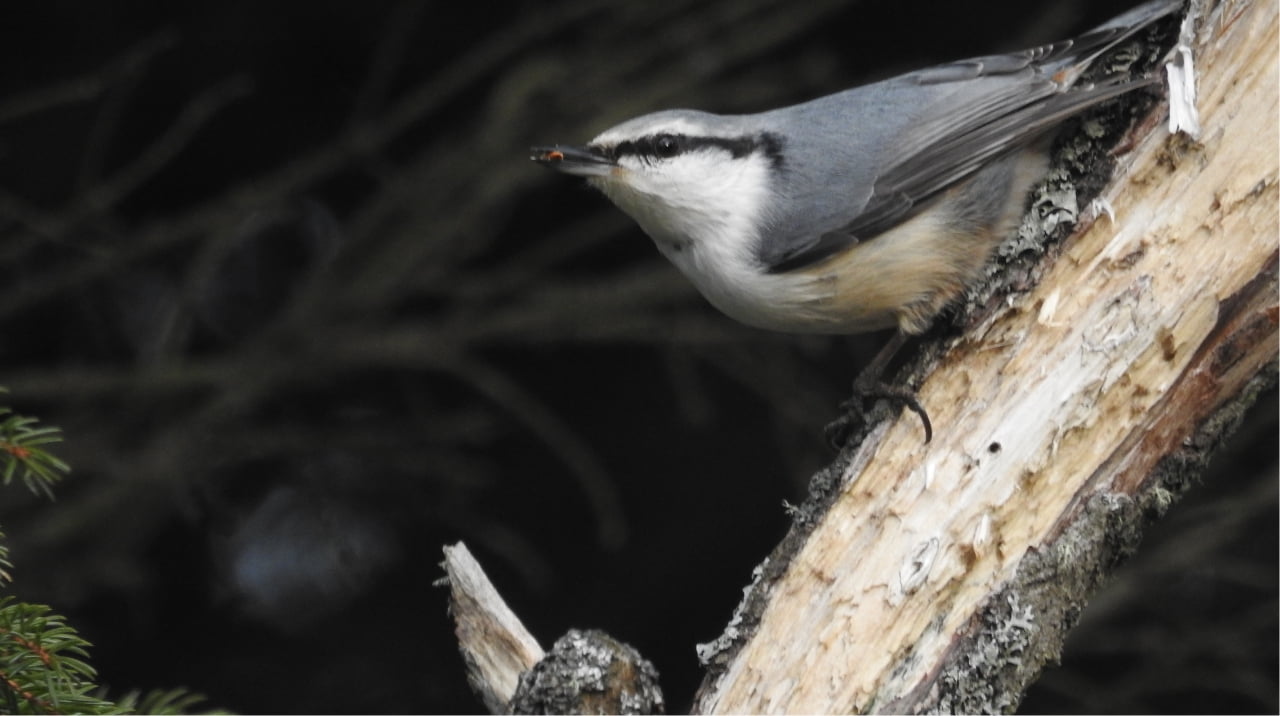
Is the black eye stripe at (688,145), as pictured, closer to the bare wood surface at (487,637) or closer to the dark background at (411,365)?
the dark background at (411,365)

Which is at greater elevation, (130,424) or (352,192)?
(352,192)

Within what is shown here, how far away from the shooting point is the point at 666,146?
221 cm

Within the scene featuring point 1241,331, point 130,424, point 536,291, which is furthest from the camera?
point 536,291

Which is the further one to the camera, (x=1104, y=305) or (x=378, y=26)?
(x=378, y=26)

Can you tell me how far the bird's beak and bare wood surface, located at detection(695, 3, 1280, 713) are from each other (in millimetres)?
711

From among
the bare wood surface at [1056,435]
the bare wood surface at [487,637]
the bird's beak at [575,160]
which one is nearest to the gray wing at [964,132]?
the bare wood surface at [1056,435]

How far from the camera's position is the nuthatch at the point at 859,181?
2.05 metres

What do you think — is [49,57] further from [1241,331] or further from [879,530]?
[1241,331]

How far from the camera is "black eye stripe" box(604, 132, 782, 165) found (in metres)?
2.19

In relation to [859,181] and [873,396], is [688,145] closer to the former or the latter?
[859,181]

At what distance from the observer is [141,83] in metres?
2.97

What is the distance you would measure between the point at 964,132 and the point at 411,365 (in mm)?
1444

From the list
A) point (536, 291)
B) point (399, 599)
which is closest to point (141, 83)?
point (536, 291)

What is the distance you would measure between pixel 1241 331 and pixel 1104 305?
0.18 m
